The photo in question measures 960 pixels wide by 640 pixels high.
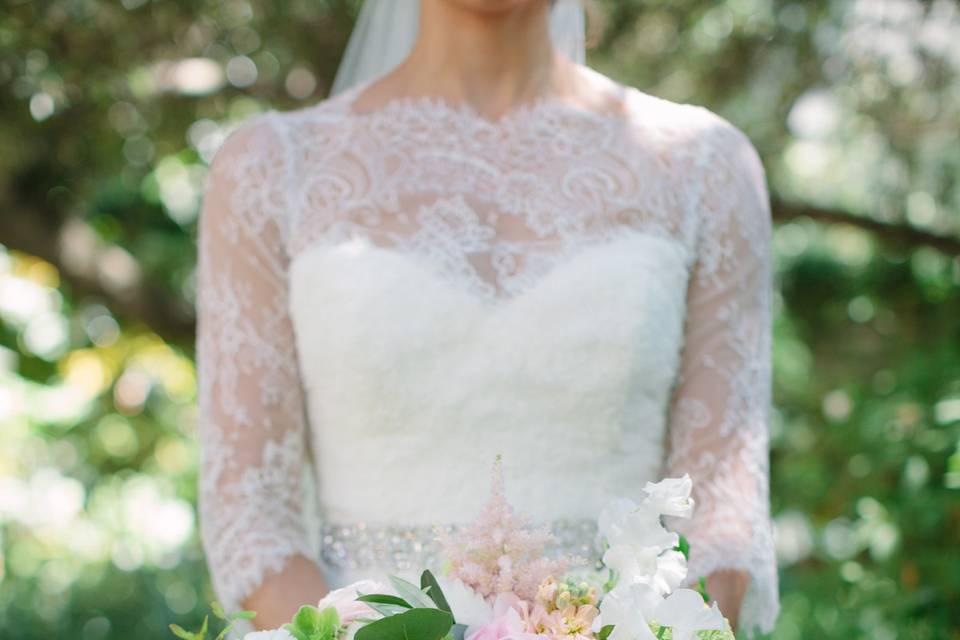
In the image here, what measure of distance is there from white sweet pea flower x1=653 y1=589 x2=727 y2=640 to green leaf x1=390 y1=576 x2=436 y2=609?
21 cm

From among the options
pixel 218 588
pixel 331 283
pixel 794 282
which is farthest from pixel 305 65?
pixel 794 282

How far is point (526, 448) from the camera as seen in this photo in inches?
87.8

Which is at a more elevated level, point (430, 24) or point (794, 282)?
point (430, 24)

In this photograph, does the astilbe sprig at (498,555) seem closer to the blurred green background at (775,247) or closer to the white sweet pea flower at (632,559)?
the white sweet pea flower at (632,559)

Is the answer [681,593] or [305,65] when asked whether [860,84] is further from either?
[681,593]

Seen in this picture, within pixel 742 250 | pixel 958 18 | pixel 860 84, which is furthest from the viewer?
pixel 860 84

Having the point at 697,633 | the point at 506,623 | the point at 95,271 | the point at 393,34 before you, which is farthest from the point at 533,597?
the point at 95,271

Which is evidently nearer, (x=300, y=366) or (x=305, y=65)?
(x=300, y=366)

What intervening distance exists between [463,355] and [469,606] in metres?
1.01

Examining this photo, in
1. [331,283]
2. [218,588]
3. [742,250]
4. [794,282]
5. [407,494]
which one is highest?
[742,250]

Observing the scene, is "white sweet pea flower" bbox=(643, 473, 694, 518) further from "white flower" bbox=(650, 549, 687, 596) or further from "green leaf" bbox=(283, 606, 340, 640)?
"green leaf" bbox=(283, 606, 340, 640)

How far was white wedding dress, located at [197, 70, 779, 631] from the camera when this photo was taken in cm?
221

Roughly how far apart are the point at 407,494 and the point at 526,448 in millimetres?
220

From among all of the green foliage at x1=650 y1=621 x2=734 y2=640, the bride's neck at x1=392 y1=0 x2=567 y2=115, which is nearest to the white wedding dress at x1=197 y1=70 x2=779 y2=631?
the bride's neck at x1=392 y1=0 x2=567 y2=115
